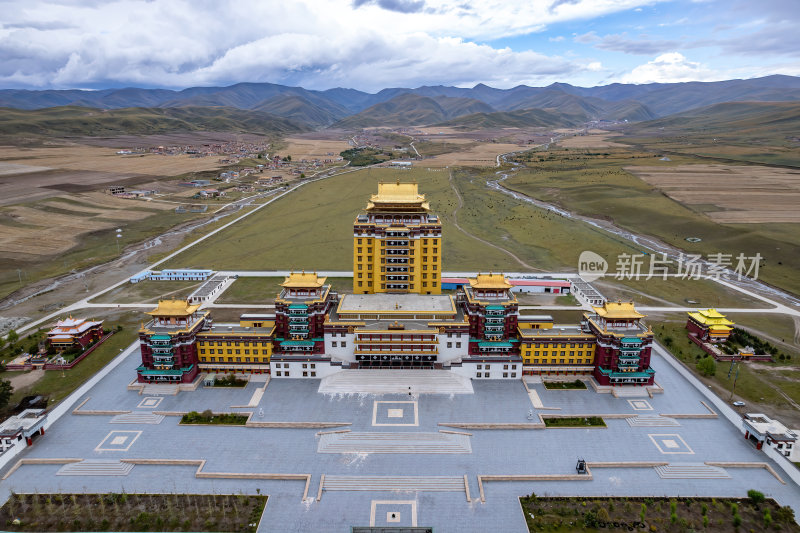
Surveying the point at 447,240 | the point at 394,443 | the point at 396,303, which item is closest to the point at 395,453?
the point at 394,443

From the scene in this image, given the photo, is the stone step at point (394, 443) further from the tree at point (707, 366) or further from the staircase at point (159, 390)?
the tree at point (707, 366)

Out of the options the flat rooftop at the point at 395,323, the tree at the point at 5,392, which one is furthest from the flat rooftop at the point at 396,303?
the tree at the point at 5,392

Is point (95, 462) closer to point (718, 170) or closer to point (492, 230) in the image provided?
point (492, 230)

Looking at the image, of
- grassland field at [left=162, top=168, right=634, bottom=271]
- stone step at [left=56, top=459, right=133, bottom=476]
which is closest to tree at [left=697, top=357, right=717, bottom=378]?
grassland field at [left=162, top=168, right=634, bottom=271]

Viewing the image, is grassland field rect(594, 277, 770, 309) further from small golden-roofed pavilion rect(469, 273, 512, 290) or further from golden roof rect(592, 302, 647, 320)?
small golden-roofed pavilion rect(469, 273, 512, 290)

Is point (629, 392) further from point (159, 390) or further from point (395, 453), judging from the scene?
point (159, 390)

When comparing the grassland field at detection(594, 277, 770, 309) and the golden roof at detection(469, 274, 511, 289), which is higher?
the golden roof at detection(469, 274, 511, 289)
